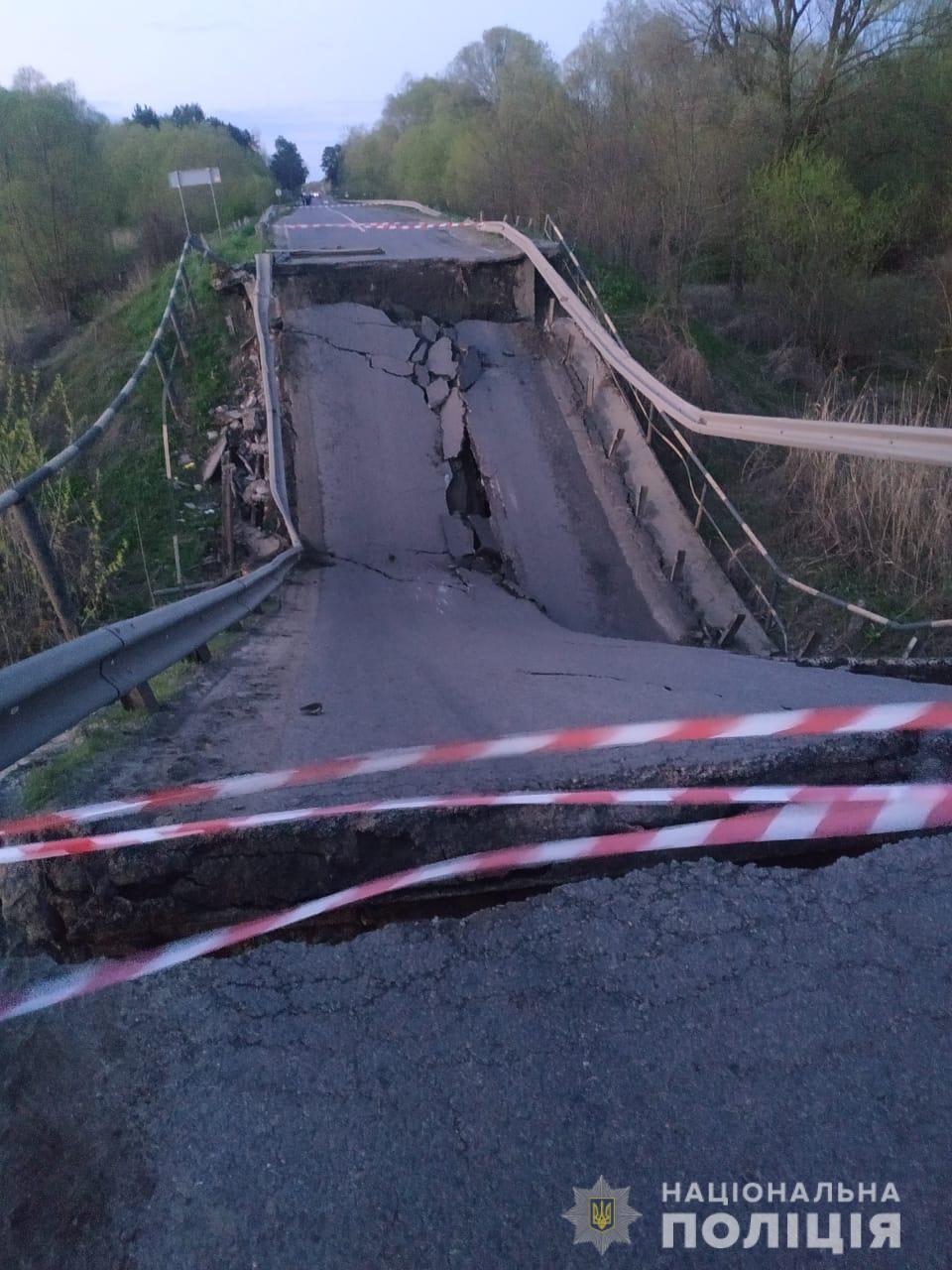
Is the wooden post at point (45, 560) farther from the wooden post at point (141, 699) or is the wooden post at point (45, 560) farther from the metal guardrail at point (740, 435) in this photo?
the metal guardrail at point (740, 435)

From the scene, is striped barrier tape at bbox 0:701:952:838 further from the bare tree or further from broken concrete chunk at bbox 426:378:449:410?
the bare tree

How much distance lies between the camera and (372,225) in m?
21.6

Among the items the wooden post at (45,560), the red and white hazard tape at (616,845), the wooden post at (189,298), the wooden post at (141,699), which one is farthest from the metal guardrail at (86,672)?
the wooden post at (189,298)

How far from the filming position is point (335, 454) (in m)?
10.6

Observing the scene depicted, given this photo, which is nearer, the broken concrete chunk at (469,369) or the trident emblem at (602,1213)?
the trident emblem at (602,1213)

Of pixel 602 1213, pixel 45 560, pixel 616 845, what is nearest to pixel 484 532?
pixel 45 560

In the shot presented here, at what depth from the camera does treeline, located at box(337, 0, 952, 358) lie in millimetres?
18391

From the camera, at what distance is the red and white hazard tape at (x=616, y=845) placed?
2.38m

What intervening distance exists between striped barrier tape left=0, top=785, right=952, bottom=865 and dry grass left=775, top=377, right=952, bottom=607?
773 cm

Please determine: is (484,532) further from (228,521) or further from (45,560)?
(45,560)

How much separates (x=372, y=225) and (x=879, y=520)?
1664 cm

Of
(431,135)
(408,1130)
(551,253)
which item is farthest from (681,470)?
(431,135)

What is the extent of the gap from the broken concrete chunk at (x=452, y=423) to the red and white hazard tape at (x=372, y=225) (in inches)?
375

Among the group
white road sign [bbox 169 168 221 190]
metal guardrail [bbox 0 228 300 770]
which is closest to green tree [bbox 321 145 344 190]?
white road sign [bbox 169 168 221 190]
